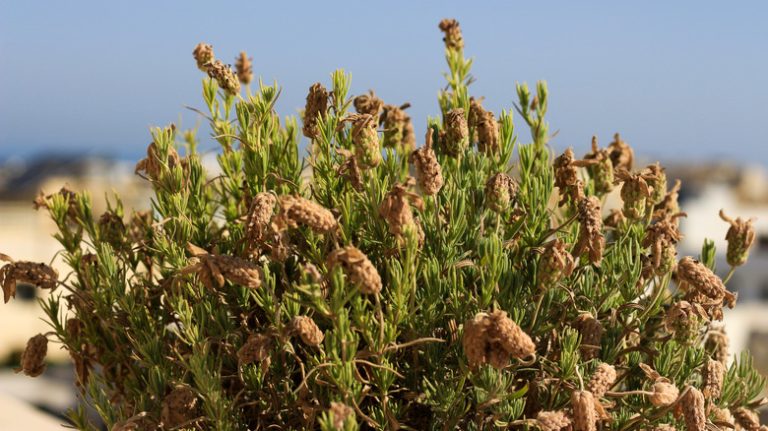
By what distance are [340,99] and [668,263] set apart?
91cm

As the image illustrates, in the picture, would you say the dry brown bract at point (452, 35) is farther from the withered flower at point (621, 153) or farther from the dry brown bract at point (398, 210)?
the dry brown bract at point (398, 210)

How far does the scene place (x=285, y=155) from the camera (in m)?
2.39

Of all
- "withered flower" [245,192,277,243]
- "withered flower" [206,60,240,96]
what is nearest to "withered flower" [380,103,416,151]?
"withered flower" [206,60,240,96]

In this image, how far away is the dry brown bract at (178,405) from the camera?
6.97 feet

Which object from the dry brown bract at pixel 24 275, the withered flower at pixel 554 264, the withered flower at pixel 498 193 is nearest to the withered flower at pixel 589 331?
the withered flower at pixel 554 264

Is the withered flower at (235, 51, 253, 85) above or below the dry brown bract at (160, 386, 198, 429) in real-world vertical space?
above

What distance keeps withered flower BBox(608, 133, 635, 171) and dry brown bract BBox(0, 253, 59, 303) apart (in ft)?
5.42

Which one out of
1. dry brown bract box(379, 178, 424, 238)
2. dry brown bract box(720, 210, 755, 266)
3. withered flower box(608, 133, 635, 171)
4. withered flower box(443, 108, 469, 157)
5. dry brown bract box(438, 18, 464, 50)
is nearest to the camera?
dry brown bract box(379, 178, 424, 238)

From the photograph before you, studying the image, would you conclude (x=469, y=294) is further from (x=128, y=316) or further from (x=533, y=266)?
(x=128, y=316)

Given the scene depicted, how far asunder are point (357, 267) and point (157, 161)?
839 millimetres

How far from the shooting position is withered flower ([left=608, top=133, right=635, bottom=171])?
2803 millimetres

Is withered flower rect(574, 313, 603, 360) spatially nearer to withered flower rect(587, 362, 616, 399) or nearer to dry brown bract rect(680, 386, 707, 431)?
withered flower rect(587, 362, 616, 399)

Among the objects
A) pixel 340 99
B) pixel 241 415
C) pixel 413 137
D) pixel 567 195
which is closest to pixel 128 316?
pixel 241 415

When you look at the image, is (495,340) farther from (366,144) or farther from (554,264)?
(366,144)
